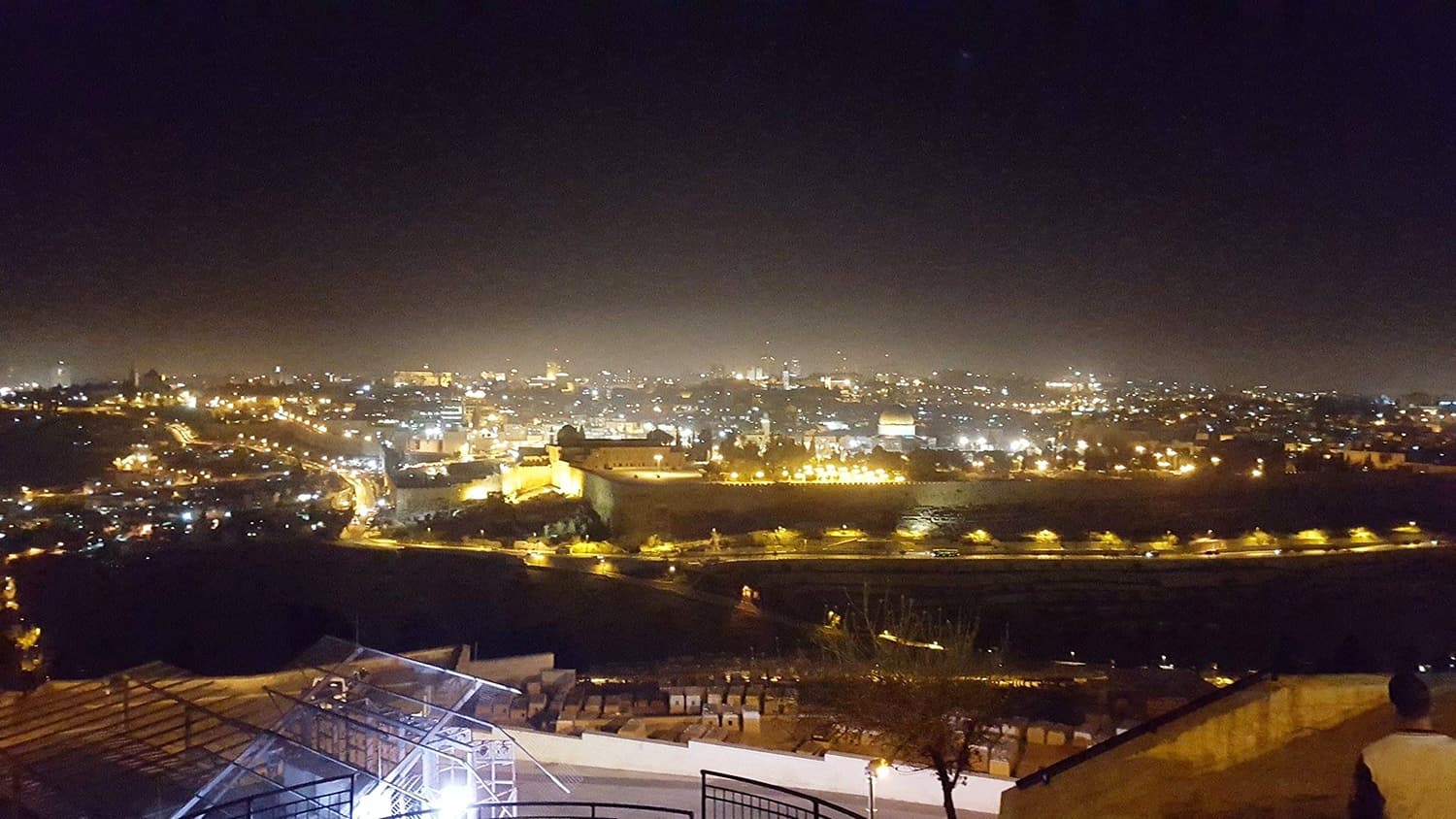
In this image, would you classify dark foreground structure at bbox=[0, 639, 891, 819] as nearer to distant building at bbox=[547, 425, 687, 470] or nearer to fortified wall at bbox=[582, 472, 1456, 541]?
fortified wall at bbox=[582, 472, 1456, 541]

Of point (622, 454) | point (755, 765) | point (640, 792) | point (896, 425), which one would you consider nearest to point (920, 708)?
point (755, 765)

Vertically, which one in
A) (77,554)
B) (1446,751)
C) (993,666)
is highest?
(1446,751)

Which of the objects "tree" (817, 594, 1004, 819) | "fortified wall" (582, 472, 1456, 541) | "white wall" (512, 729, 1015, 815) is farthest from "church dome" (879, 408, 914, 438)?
"white wall" (512, 729, 1015, 815)

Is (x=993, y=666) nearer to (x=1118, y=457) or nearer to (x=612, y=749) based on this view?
(x=612, y=749)

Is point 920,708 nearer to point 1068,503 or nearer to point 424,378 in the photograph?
point 1068,503

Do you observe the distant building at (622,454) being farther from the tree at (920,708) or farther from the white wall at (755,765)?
the tree at (920,708)

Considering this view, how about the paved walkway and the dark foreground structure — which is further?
the paved walkway

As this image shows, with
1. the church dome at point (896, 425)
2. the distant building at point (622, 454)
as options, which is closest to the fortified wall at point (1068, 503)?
the distant building at point (622, 454)

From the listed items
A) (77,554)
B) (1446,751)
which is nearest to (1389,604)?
(1446,751)
